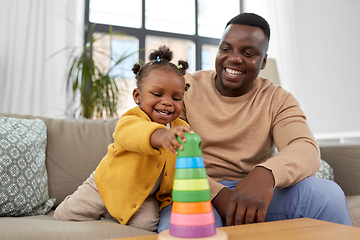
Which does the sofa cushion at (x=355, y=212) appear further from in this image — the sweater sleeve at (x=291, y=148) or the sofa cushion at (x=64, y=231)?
the sofa cushion at (x=64, y=231)

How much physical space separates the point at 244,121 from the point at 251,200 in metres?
0.50

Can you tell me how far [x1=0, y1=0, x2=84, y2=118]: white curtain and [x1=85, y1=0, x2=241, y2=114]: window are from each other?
0.41 meters

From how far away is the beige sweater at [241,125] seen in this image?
1.25 m

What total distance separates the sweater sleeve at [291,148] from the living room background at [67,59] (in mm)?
1716

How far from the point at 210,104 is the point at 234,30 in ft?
1.07

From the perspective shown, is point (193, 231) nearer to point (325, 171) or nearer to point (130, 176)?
point (130, 176)

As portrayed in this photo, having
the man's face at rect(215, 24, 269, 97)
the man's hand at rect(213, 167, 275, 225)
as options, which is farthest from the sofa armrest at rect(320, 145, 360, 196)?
the man's hand at rect(213, 167, 275, 225)

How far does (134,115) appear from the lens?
3.30 ft

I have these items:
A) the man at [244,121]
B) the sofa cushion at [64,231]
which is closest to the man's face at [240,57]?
the man at [244,121]

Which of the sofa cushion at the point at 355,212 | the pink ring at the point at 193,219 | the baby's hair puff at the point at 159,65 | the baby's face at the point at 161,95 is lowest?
the sofa cushion at the point at 355,212

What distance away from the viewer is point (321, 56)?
3.53m

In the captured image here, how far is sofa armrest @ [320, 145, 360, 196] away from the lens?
1.66m

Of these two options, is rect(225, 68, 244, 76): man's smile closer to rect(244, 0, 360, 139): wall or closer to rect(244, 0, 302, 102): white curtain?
rect(244, 0, 360, 139): wall

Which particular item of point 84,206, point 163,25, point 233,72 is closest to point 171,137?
point 84,206
